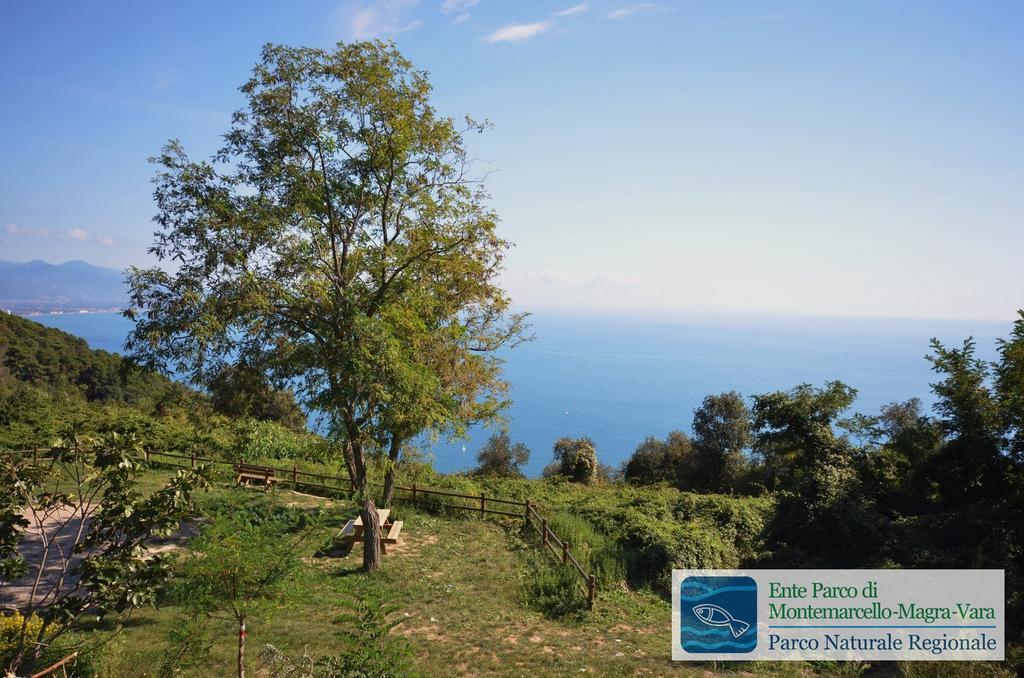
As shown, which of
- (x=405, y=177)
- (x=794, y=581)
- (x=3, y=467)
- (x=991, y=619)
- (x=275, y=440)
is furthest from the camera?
(x=275, y=440)

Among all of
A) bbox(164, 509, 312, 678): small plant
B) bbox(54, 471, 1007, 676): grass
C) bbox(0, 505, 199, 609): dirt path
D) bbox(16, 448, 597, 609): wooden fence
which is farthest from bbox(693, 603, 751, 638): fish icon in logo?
bbox(0, 505, 199, 609): dirt path

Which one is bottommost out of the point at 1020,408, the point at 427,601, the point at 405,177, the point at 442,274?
the point at 427,601

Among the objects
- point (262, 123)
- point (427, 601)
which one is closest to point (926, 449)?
point (427, 601)

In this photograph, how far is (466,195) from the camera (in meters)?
12.4

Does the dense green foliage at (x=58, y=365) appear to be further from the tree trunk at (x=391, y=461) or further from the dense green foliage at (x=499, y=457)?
the tree trunk at (x=391, y=461)

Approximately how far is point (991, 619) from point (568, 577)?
7.79m

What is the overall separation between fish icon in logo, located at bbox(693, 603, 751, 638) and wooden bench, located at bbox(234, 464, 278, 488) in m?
14.8

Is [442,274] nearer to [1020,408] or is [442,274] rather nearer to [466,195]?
[466,195]

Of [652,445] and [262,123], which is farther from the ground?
[262,123]

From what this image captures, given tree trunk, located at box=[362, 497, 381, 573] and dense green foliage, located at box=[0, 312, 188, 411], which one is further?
dense green foliage, located at box=[0, 312, 188, 411]

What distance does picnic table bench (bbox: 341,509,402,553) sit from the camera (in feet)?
45.1

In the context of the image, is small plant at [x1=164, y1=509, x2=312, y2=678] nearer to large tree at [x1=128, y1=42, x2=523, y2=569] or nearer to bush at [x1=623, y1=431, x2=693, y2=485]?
large tree at [x1=128, y1=42, x2=523, y2=569]

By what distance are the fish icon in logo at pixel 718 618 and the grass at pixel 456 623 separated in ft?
2.43

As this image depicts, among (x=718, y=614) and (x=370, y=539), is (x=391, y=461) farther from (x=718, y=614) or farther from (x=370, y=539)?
(x=718, y=614)
